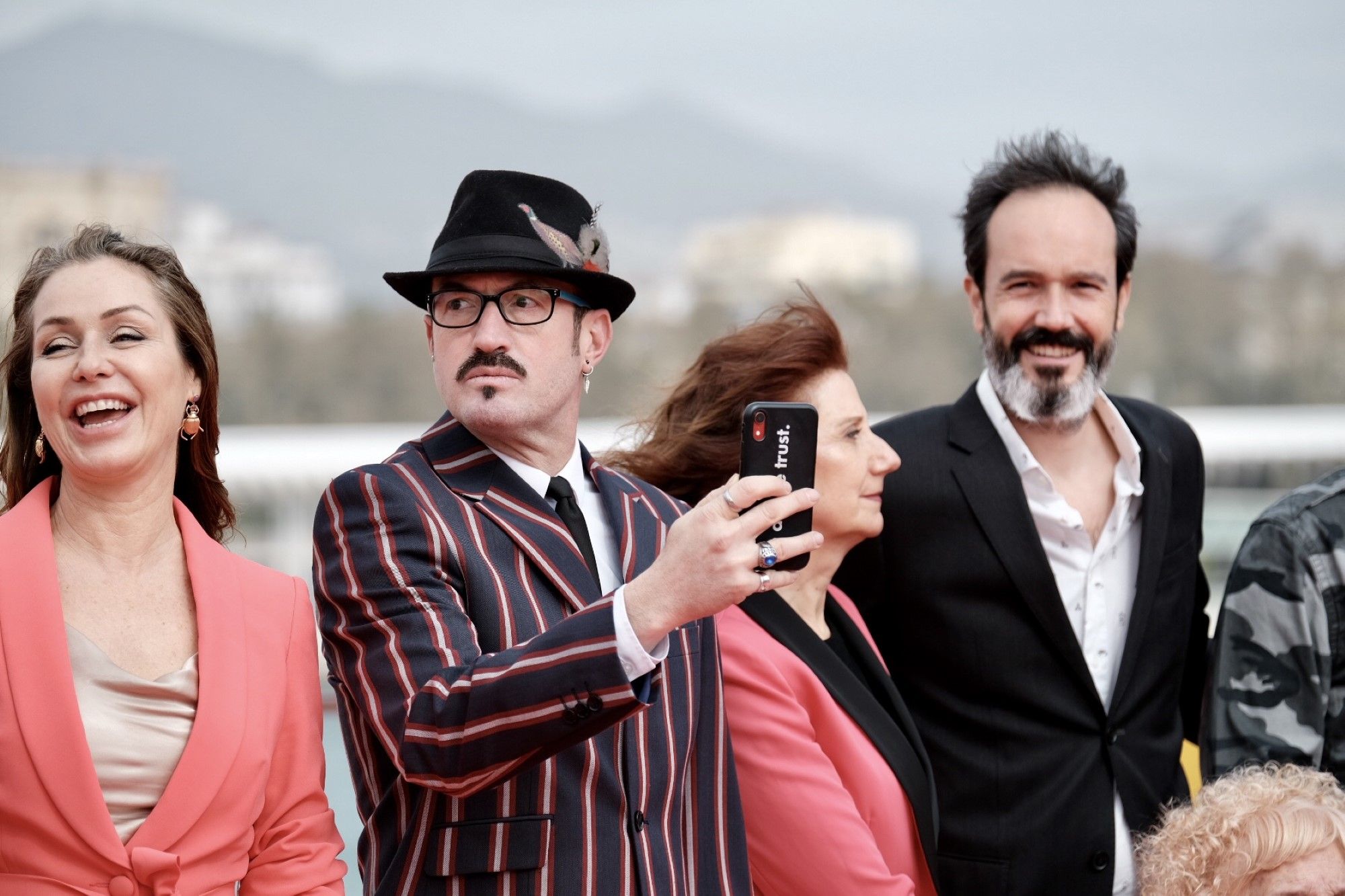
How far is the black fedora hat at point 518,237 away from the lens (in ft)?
7.05

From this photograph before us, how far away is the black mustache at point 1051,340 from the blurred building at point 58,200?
195 feet

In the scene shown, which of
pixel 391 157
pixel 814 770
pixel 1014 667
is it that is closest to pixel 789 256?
pixel 391 157

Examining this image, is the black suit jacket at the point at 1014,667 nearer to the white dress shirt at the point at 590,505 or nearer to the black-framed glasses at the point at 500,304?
the white dress shirt at the point at 590,505

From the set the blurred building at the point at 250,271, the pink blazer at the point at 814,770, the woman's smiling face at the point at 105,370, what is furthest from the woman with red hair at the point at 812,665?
the blurred building at the point at 250,271

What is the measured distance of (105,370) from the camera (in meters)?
2.00

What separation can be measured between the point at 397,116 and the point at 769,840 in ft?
439

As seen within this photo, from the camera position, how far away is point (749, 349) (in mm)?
2816

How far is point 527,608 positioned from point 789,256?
244 feet

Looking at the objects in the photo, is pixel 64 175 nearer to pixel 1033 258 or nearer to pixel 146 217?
pixel 146 217

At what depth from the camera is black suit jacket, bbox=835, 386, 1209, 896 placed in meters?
2.83

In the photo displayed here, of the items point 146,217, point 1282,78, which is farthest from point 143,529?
point 1282,78

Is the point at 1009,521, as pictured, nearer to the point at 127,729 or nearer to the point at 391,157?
the point at 127,729

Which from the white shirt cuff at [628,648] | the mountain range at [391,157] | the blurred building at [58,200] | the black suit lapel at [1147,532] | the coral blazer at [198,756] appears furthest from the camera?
the mountain range at [391,157]

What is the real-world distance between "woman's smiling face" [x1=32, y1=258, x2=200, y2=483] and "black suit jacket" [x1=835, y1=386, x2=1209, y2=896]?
5.02 ft
